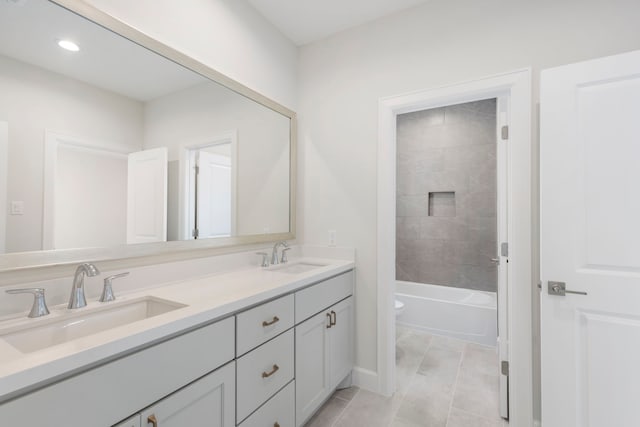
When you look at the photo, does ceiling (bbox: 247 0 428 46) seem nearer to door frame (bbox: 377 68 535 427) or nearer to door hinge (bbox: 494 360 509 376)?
door frame (bbox: 377 68 535 427)

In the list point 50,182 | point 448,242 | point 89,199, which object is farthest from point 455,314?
point 50,182

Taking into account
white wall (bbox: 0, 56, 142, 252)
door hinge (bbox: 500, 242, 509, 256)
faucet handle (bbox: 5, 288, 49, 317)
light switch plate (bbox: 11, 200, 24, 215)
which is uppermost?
white wall (bbox: 0, 56, 142, 252)

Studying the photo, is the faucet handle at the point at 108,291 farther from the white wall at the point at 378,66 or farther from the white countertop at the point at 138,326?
the white wall at the point at 378,66

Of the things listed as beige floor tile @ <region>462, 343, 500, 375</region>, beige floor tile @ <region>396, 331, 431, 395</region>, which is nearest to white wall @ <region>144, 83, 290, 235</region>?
beige floor tile @ <region>396, 331, 431, 395</region>

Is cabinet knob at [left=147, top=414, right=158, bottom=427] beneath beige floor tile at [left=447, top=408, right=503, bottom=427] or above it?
above

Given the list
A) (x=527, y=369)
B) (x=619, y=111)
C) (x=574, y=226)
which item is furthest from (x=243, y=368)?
(x=619, y=111)

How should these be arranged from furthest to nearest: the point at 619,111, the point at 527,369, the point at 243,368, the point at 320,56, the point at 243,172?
1. the point at 320,56
2. the point at 243,172
3. the point at 527,369
4. the point at 619,111
5. the point at 243,368

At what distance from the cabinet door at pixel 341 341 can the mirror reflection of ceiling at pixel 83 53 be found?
1.62 metres

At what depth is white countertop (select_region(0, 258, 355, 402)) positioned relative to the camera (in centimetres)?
66

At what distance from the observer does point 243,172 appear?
78.8 inches

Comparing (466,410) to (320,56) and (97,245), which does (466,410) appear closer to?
(97,245)

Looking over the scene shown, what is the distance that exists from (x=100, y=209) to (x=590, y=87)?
2.33 m

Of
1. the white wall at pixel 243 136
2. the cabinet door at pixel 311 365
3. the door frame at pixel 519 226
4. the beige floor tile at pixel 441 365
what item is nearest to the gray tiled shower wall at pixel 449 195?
the beige floor tile at pixel 441 365

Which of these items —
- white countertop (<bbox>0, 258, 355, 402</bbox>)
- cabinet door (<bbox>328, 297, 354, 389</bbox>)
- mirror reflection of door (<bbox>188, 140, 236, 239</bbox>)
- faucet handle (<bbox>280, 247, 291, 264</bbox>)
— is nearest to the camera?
white countertop (<bbox>0, 258, 355, 402</bbox>)
